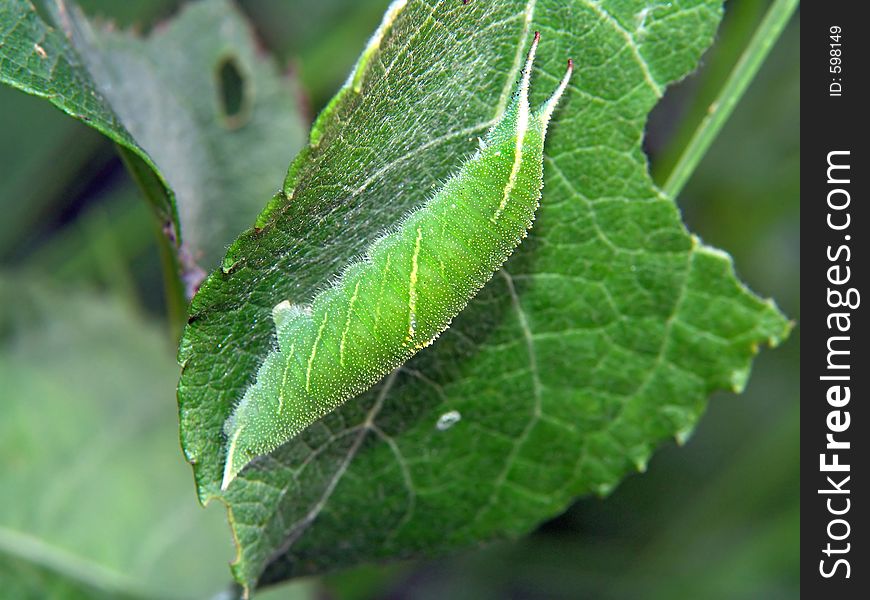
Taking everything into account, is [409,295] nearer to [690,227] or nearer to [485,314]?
[485,314]

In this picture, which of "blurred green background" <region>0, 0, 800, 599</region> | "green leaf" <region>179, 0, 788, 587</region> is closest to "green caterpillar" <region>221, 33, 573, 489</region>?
"green leaf" <region>179, 0, 788, 587</region>

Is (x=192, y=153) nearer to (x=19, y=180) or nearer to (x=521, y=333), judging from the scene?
(x=521, y=333)

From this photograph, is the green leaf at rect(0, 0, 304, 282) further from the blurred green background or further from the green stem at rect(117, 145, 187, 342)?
the blurred green background

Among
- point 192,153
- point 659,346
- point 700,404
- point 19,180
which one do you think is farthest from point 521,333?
point 19,180

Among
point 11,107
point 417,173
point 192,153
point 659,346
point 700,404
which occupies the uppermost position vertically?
point 11,107

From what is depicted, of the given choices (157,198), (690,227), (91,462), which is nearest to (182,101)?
(157,198)
